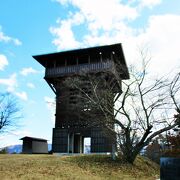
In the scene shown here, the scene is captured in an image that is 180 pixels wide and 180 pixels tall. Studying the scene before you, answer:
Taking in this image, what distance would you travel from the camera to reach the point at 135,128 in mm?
20812

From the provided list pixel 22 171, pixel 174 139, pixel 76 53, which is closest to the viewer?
pixel 22 171

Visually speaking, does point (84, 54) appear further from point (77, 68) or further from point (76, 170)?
point (76, 170)

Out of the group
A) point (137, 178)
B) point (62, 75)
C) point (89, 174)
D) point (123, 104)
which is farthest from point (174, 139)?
point (62, 75)

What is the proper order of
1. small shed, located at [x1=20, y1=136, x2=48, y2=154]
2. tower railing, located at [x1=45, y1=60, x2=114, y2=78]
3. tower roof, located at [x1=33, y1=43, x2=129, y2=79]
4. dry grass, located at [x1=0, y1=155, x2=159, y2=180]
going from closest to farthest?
dry grass, located at [x1=0, y1=155, x2=159, y2=180], tower railing, located at [x1=45, y1=60, x2=114, y2=78], tower roof, located at [x1=33, y1=43, x2=129, y2=79], small shed, located at [x1=20, y1=136, x2=48, y2=154]

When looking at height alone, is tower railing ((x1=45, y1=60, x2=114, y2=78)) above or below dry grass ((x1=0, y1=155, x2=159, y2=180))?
above

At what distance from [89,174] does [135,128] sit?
6.16 m

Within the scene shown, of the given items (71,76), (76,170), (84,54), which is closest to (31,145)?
(71,76)

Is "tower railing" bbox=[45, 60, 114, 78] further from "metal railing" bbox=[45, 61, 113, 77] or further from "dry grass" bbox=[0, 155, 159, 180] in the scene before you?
"dry grass" bbox=[0, 155, 159, 180]

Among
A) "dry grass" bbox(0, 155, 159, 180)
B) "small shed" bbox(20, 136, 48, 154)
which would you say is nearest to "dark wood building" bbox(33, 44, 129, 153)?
"small shed" bbox(20, 136, 48, 154)

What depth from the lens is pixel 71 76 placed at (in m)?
29.9

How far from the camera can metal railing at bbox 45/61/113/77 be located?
96.9 ft

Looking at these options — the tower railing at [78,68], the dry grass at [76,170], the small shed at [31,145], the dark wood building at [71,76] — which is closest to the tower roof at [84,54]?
the dark wood building at [71,76]

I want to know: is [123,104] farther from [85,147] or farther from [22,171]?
[85,147]

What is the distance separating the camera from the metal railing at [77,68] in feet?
96.9
